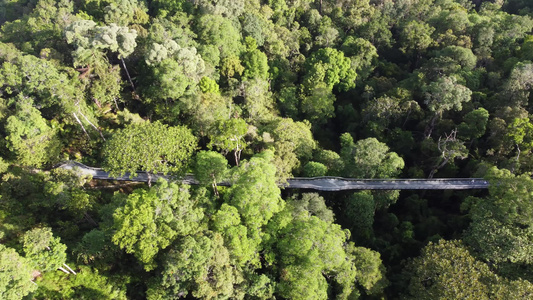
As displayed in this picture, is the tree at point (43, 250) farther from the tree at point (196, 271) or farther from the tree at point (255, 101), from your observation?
the tree at point (255, 101)

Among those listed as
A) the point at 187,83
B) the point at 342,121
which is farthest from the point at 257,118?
the point at 342,121

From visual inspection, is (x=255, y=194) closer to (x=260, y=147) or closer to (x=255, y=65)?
(x=260, y=147)

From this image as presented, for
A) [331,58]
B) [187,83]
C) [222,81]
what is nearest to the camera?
[187,83]

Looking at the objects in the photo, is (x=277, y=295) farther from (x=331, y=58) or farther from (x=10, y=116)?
(x=331, y=58)

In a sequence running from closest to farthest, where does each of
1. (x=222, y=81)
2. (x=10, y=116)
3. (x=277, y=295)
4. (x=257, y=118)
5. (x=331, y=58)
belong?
(x=277, y=295), (x=10, y=116), (x=257, y=118), (x=222, y=81), (x=331, y=58)

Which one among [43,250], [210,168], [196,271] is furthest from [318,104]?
[43,250]

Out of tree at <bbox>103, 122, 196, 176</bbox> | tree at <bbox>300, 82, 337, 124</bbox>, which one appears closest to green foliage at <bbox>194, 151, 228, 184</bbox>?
tree at <bbox>103, 122, 196, 176</bbox>
